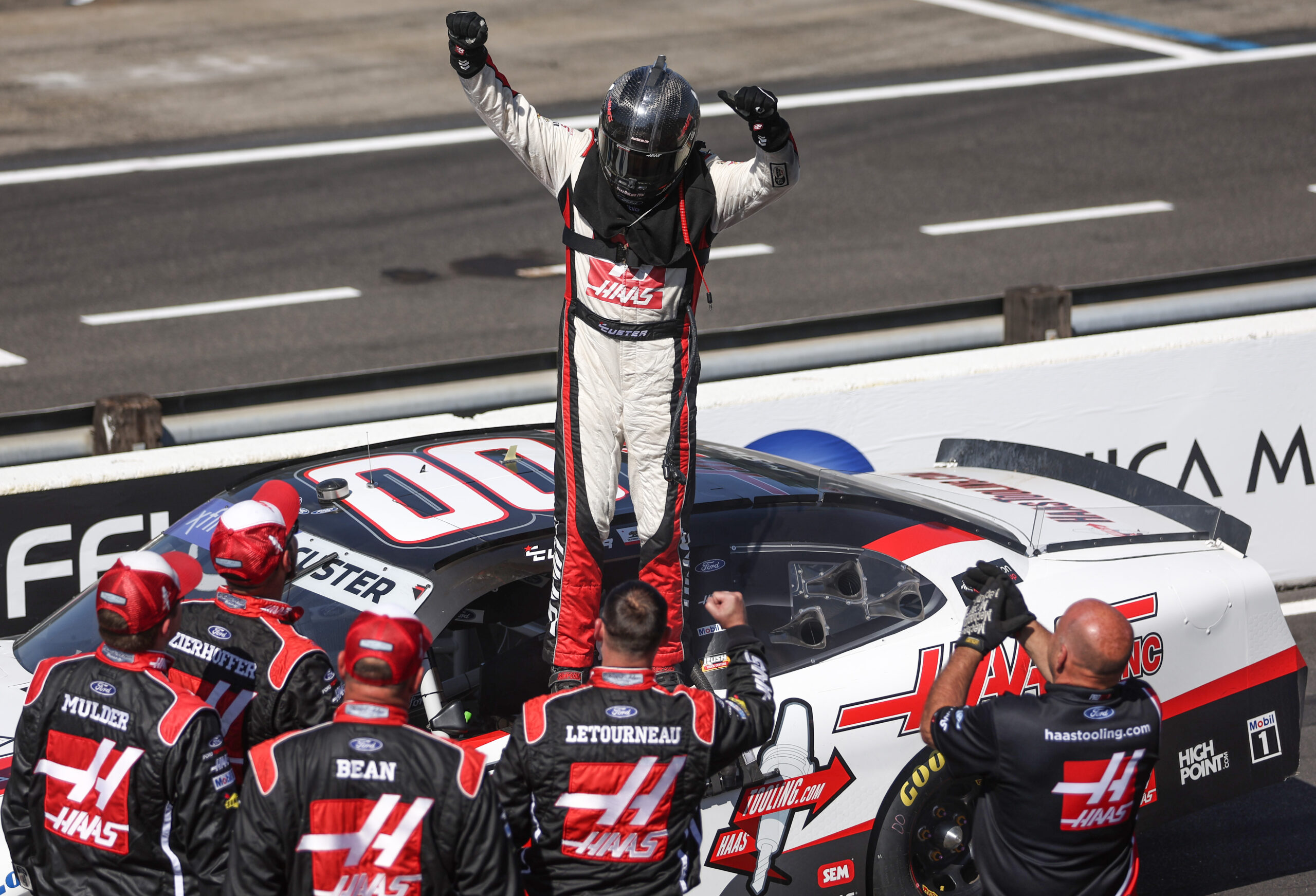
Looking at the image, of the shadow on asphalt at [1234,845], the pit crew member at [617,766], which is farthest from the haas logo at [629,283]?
the shadow on asphalt at [1234,845]

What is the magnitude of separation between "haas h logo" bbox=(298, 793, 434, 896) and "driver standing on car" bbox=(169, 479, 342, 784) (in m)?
0.62

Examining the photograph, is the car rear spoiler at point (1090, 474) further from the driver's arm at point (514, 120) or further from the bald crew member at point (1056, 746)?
the driver's arm at point (514, 120)

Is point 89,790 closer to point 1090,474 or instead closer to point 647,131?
point 647,131

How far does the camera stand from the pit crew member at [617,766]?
3846mm

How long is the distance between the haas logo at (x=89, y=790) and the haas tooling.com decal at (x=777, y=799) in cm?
168

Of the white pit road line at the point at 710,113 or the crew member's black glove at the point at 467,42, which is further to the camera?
the white pit road line at the point at 710,113

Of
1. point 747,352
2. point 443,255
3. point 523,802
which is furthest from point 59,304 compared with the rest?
point 523,802

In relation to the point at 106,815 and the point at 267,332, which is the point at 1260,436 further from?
the point at 267,332

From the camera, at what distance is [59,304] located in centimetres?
1176

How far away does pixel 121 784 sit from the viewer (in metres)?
3.78

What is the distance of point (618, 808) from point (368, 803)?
64cm

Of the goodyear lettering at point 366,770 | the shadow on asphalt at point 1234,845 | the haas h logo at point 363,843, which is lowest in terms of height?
the shadow on asphalt at point 1234,845

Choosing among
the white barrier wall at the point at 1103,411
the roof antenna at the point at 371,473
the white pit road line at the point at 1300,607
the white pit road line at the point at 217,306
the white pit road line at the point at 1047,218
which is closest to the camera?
the roof antenna at the point at 371,473

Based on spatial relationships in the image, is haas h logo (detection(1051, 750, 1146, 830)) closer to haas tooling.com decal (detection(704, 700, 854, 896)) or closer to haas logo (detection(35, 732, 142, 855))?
haas tooling.com decal (detection(704, 700, 854, 896))
